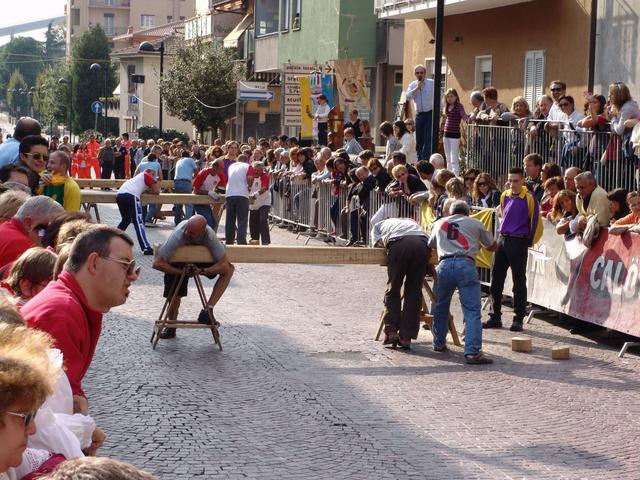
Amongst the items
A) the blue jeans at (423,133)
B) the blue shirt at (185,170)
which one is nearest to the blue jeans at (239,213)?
the blue jeans at (423,133)

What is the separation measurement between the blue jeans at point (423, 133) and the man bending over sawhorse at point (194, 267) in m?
10.1

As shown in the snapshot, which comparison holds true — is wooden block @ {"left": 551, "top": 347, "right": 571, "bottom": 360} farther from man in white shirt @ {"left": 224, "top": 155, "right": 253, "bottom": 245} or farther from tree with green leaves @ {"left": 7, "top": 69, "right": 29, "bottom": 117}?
tree with green leaves @ {"left": 7, "top": 69, "right": 29, "bottom": 117}

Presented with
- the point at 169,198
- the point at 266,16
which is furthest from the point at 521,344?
the point at 266,16

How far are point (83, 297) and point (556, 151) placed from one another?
42.6 feet

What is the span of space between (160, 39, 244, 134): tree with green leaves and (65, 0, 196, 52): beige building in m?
75.5

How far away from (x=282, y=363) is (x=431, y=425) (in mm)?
2846

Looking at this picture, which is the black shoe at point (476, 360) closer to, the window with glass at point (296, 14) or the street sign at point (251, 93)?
the street sign at point (251, 93)

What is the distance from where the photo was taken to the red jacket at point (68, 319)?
16.1ft

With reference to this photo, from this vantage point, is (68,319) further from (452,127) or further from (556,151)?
(452,127)

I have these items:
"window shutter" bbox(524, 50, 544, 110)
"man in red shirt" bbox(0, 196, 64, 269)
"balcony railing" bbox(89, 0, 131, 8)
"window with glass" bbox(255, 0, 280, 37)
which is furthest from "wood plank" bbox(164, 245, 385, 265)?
"balcony railing" bbox(89, 0, 131, 8)

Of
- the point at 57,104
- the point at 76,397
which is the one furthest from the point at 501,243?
the point at 57,104

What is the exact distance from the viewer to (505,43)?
91.0ft

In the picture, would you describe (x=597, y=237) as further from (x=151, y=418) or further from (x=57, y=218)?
(x=57, y=218)

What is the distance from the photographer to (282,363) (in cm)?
1204
